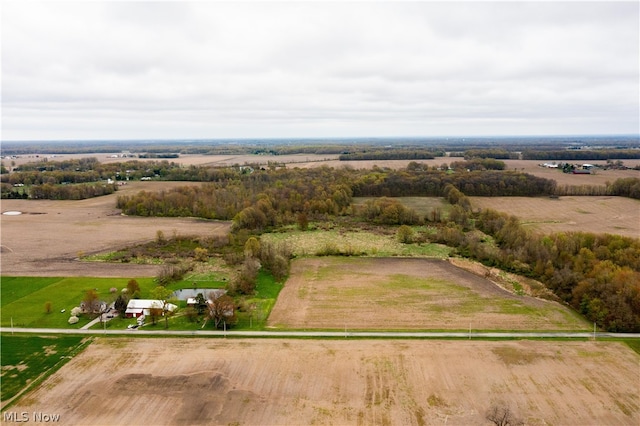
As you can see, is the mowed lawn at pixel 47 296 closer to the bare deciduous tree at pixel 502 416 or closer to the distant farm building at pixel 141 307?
the distant farm building at pixel 141 307

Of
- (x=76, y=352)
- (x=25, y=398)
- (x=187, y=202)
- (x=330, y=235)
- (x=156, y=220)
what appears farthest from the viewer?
(x=187, y=202)

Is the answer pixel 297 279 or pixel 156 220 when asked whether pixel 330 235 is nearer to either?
pixel 297 279

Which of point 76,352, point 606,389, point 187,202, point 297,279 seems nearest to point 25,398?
point 76,352

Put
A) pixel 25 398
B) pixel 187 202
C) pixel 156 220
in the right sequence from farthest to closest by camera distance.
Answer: pixel 187 202
pixel 156 220
pixel 25 398

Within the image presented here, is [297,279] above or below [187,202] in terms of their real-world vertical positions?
below

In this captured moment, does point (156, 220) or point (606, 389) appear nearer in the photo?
point (606, 389)

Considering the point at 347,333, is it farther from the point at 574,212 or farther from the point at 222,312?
the point at 574,212

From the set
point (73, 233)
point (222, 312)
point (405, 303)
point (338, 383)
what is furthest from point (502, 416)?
point (73, 233)
